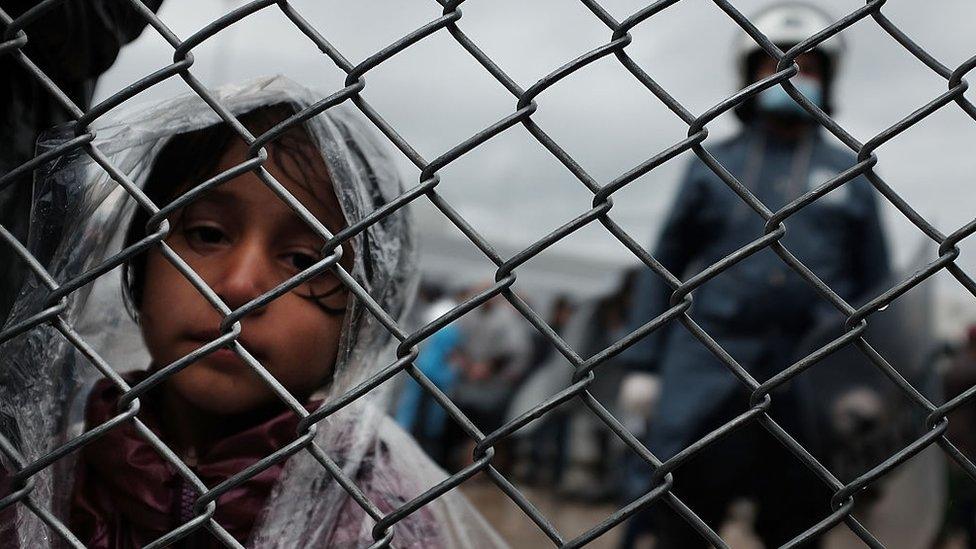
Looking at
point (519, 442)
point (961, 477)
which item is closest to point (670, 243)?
point (961, 477)

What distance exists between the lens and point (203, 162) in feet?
5.18

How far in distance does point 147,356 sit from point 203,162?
0.31 meters

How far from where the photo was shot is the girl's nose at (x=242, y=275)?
1.45m

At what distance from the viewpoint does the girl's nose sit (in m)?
1.45

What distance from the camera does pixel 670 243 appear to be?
321 centimetres

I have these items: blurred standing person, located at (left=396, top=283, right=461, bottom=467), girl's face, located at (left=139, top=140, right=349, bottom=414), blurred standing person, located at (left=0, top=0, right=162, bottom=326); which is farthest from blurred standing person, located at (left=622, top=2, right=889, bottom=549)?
blurred standing person, located at (left=396, top=283, right=461, bottom=467)

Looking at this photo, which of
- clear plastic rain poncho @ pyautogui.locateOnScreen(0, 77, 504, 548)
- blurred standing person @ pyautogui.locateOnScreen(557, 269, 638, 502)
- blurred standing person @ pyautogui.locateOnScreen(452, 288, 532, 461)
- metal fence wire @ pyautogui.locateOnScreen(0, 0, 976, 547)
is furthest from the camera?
blurred standing person @ pyautogui.locateOnScreen(452, 288, 532, 461)

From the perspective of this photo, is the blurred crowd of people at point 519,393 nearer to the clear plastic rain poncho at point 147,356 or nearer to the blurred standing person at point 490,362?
the blurred standing person at point 490,362

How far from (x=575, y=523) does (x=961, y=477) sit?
3.07 meters

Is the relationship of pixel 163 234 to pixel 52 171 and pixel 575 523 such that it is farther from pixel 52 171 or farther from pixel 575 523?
pixel 575 523

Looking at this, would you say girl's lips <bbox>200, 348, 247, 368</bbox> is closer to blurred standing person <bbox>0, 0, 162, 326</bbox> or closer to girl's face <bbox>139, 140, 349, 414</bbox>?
girl's face <bbox>139, 140, 349, 414</bbox>

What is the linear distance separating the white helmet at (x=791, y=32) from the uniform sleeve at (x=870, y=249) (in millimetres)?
362

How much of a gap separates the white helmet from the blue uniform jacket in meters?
0.22

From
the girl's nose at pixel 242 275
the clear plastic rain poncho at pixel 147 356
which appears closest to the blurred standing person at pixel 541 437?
the clear plastic rain poncho at pixel 147 356
